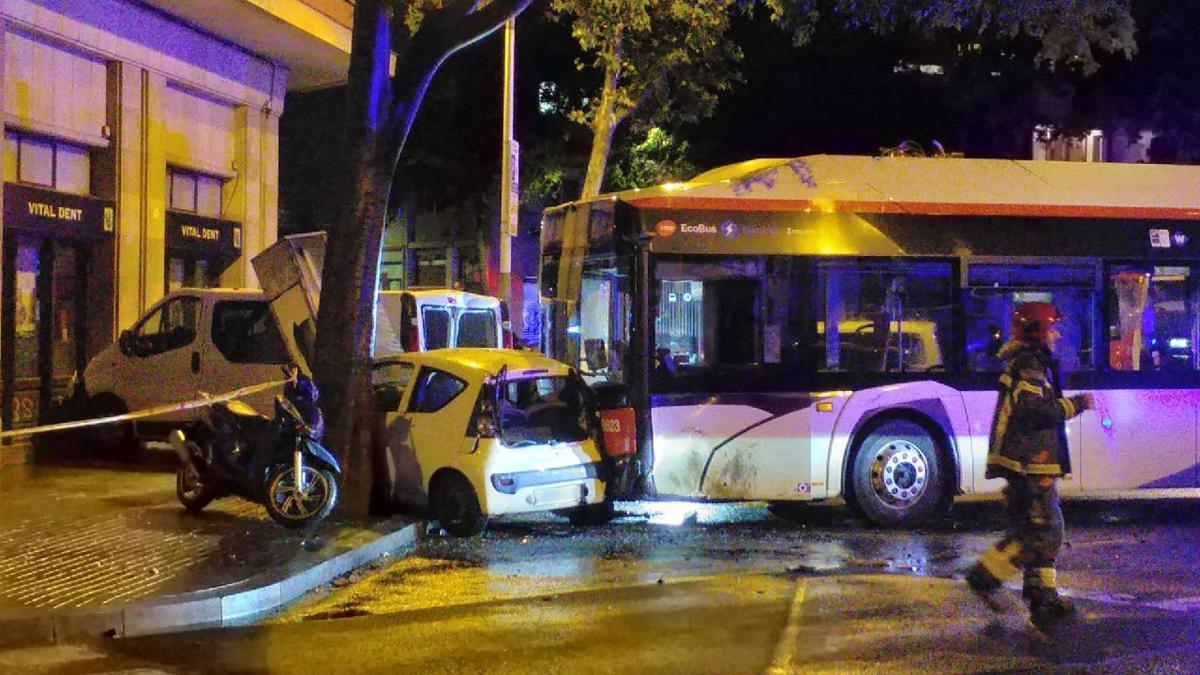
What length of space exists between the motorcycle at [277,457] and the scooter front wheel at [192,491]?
0.13m

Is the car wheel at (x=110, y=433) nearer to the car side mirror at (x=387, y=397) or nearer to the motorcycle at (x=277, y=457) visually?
the motorcycle at (x=277, y=457)

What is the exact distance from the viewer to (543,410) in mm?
10539

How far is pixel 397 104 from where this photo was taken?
410 inches

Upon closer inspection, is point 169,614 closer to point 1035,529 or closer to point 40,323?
point 1035,529

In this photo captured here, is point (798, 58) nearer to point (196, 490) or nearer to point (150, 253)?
point (150, 253)

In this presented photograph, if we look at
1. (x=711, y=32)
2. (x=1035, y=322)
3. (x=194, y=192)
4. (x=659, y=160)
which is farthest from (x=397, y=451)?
(x=659, y=160)

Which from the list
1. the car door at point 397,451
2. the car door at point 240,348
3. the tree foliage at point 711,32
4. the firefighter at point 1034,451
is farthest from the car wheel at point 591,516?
the tree foliage at point 711,32

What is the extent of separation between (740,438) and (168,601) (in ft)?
16.8

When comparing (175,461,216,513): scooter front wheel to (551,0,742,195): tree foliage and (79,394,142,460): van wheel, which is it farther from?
(551,0,742,195): tree foliage

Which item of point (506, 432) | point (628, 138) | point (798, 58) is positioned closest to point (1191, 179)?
point (506, 432)

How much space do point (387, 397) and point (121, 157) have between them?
21.9ft

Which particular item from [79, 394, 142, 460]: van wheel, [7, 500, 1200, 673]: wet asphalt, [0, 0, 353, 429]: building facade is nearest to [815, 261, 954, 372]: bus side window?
[7, 500, 1200, 673]: wet asphalt

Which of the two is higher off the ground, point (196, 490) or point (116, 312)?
point (116, 312)

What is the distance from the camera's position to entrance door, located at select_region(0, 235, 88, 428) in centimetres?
1413
